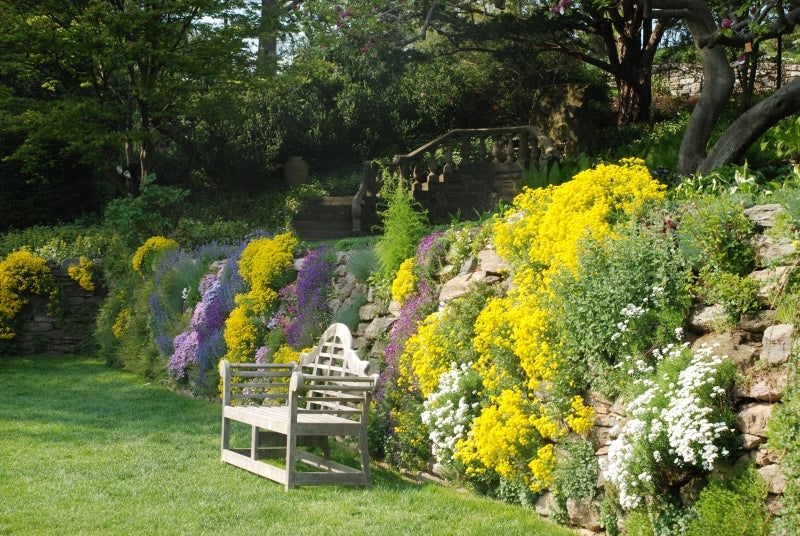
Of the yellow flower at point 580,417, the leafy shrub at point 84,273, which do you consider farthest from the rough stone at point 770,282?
the leafy shrub at point 84,273

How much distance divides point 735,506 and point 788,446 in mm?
393

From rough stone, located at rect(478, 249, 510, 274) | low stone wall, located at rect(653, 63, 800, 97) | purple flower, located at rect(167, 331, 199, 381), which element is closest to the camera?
rough stone, located at rect(478, 249, 510, 274)

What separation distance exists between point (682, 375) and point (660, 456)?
0.42m

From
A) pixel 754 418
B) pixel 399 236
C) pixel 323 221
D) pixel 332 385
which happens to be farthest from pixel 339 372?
pixel 323 221

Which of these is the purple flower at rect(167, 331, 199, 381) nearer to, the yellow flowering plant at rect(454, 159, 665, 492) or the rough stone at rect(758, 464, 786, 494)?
the yellow flowering plant at rect(454, 159, 665, 492)

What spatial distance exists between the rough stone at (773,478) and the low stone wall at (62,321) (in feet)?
38.5

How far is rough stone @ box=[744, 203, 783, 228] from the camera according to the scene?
192 inches

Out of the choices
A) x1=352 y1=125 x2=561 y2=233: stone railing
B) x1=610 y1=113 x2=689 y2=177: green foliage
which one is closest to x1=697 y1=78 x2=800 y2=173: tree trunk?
x1=610 y1=113 x2=689 y2=177: green foliage

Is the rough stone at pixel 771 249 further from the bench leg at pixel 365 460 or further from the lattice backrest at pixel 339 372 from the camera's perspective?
the bench leg at pixel 365 460

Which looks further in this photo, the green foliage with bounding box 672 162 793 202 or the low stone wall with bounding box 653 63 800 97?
the low stone wall with bounding box 653 63 800 97

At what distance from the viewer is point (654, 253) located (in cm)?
517

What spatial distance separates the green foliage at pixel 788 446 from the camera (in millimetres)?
3986

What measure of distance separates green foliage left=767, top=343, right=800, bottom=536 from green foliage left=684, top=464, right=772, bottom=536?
0.11 metres

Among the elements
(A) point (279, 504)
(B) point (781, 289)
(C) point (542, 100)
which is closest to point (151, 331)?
(A) point (279, 504)
